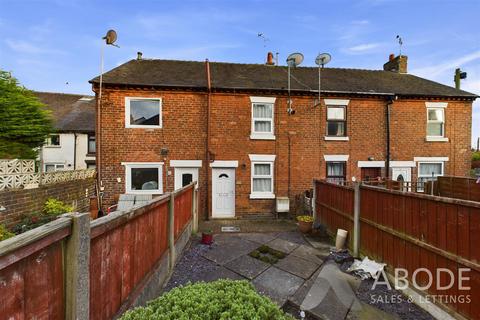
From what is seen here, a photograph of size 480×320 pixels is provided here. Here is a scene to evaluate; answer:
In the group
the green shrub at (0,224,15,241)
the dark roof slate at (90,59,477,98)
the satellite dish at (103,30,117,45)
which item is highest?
the satellite dish at (103,30,117,45)

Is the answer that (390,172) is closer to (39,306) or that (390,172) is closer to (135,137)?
(135,137)

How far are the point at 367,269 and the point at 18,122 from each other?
1486 cm

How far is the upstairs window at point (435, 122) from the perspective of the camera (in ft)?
40.8

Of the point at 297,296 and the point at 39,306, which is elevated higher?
the point at 39,306

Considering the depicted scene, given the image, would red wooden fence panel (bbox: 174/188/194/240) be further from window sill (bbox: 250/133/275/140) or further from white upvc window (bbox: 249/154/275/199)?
window sill (bbox: 250/133/275/140)

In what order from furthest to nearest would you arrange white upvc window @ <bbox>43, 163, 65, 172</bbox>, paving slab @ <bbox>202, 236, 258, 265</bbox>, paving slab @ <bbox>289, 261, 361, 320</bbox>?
white upvc window @ <bbox>43, 163, 65, 172</bbox> < paving slab @ <bbox>202, 236, 258, 265</bbox> < paving slab @ <bbox>289, 261, 361, 320</bbox>

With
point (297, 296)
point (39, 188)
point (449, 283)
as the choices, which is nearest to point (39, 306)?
point (297, 296)

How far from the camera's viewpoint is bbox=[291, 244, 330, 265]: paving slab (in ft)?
21.0

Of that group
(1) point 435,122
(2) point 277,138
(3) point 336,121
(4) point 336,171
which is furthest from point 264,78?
(1) point 435,122

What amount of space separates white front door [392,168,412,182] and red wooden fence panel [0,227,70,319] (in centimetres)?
1393

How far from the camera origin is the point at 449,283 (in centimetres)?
399

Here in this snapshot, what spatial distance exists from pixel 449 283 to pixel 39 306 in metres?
5.64

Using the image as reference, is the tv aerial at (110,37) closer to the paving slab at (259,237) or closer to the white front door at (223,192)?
the white front door at (223,192)

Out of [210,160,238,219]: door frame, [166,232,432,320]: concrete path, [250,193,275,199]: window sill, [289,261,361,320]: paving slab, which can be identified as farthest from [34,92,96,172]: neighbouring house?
[289,261,361,320]: paving slab
